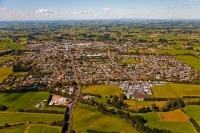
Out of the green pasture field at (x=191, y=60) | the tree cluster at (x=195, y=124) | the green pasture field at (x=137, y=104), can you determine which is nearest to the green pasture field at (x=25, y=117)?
the green pasture field at (x=137, y=104)

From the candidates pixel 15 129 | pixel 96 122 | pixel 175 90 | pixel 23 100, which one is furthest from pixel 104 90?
pixel 15 129

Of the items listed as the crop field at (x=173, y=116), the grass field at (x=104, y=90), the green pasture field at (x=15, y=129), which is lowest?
the green pasture field at (x=15, y=129)

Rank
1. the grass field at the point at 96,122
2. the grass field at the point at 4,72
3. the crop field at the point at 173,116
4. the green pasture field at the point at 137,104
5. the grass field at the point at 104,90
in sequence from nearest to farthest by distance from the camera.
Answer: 1. the grass field at the point at 96,122
2. the crop field at the point at 173,116
3. the green pasture field at the point at 137,104
4. the grass field at the point at 104,90
5. the grass field at the point at 4,72

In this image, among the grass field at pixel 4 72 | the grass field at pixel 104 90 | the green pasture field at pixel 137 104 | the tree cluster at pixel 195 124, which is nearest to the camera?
the tree cluster at pixel 195 124

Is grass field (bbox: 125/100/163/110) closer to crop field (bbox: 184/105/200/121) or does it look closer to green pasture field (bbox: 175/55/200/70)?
crop field (bbox: 184/105/200/121)

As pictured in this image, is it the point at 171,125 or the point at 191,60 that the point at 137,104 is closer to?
the point at 171,125

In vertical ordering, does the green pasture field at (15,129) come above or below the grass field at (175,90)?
below

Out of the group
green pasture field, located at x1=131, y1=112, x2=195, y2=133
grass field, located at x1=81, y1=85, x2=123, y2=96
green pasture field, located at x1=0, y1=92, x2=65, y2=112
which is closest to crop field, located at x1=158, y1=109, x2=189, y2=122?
green pasture field, located at x1=131, y1=112, x2=195, y2=133

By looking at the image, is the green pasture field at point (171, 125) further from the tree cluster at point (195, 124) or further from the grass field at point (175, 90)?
the grass field at point (175, 90)
